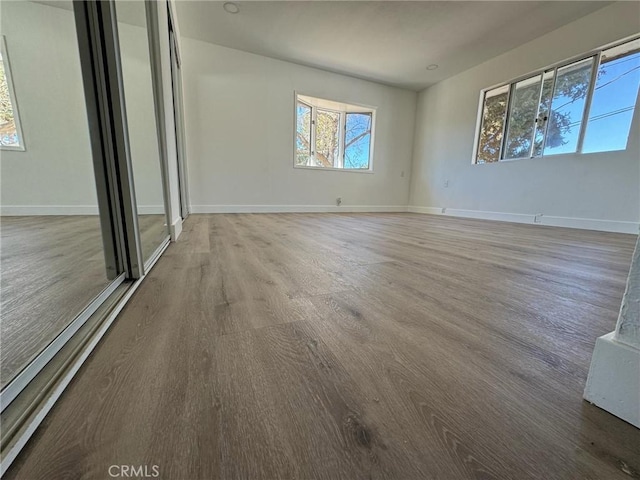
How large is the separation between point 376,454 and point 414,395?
15 centimetres

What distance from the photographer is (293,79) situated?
415cm

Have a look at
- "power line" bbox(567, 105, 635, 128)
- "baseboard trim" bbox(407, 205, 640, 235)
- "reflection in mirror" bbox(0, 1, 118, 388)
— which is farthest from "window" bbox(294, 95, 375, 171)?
"reflection in mirror" bbox(0, 1, 118, 388)

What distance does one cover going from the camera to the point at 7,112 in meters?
0.83

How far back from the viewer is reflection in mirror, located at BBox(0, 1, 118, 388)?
2.27 feet

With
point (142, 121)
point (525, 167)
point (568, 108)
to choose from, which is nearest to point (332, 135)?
point (525, 167)

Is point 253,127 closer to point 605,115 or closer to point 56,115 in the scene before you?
point 56,115

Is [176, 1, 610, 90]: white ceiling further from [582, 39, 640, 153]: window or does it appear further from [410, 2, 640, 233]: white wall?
[582, 39, 640, 153]: window

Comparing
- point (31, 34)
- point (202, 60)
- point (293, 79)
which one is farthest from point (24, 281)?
point (293, 79)

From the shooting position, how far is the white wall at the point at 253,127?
3.69 meters

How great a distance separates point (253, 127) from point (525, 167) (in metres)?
4.04

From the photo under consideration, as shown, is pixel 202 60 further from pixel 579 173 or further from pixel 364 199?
pixel 579 173

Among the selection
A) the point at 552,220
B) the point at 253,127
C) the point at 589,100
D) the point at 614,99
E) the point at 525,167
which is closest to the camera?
the point at 614,99

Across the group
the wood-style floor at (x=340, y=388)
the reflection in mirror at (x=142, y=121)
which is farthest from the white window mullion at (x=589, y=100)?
the reflection in mirror at (x=142, y=121)

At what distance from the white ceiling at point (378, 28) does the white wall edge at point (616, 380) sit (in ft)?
11.6
